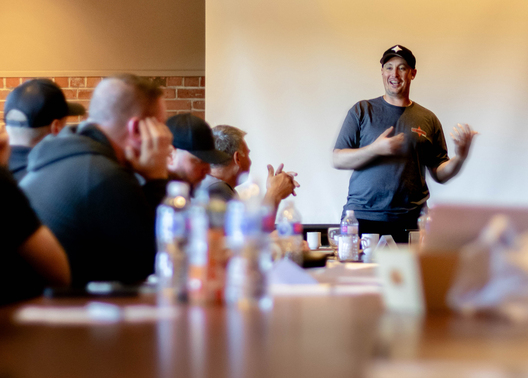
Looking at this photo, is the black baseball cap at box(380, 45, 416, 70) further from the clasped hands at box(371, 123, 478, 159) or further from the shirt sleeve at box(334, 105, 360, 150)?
the clasped hands at box(371, 123, 478, 159)

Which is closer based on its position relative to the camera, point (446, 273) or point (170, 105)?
point (446, 273)

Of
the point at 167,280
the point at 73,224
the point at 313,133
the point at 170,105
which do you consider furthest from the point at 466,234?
the point at 170,105

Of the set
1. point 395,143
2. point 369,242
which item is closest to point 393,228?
point 395,143

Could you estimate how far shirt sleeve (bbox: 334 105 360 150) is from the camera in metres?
3.16

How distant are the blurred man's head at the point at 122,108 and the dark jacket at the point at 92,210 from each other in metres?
0.17

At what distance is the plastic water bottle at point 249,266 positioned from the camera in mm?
874

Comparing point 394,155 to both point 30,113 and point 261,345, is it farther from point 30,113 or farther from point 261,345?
point 261,345

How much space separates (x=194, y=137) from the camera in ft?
7.51

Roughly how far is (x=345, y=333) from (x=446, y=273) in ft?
0.76

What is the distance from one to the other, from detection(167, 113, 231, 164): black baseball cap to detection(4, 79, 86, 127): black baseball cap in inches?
18.6

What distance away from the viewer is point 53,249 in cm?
115

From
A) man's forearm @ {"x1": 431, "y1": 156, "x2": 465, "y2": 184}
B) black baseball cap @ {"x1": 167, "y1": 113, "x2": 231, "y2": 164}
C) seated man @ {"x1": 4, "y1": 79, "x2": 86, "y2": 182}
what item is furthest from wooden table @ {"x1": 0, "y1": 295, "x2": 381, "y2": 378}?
man's forearm @ {"x1": 431, "y1": 156, "x2": 465, "y2": 184}

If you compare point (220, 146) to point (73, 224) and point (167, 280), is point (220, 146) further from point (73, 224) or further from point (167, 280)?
point (167, 280)

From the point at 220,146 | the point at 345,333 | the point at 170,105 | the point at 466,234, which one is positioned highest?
the point at 170,105
